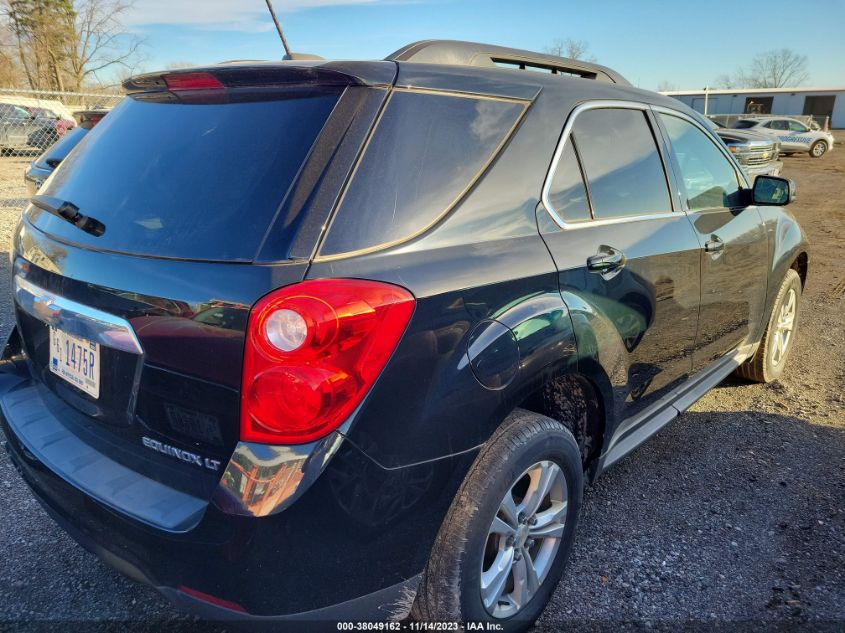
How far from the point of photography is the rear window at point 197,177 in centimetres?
161

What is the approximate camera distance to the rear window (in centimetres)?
161

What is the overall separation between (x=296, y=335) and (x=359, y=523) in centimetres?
49

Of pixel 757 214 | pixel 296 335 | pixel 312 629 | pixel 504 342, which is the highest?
pixel 296 335

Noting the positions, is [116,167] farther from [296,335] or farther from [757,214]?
[757,214]

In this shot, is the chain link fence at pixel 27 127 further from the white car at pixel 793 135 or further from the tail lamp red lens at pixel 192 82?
the white car at pixel 793 135

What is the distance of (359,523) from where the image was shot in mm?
1527

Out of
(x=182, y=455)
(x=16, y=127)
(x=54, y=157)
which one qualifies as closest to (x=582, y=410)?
(x=182, y=455)

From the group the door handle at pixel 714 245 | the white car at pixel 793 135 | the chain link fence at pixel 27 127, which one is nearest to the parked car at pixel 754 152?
the door handle at pixel 714 245

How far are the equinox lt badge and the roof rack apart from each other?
4.10 ft

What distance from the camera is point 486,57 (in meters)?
2.23

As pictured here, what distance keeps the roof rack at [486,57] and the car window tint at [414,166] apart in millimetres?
227

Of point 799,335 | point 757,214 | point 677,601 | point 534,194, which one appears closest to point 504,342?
point 534,194

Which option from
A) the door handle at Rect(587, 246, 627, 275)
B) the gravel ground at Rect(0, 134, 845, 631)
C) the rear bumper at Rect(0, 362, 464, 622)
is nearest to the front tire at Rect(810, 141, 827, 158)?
the gravel ground at Rect(0, 134, 845, 631)

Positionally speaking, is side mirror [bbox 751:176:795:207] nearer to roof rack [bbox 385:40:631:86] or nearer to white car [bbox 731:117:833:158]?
roof rack [bbox 385:40:631:86]
